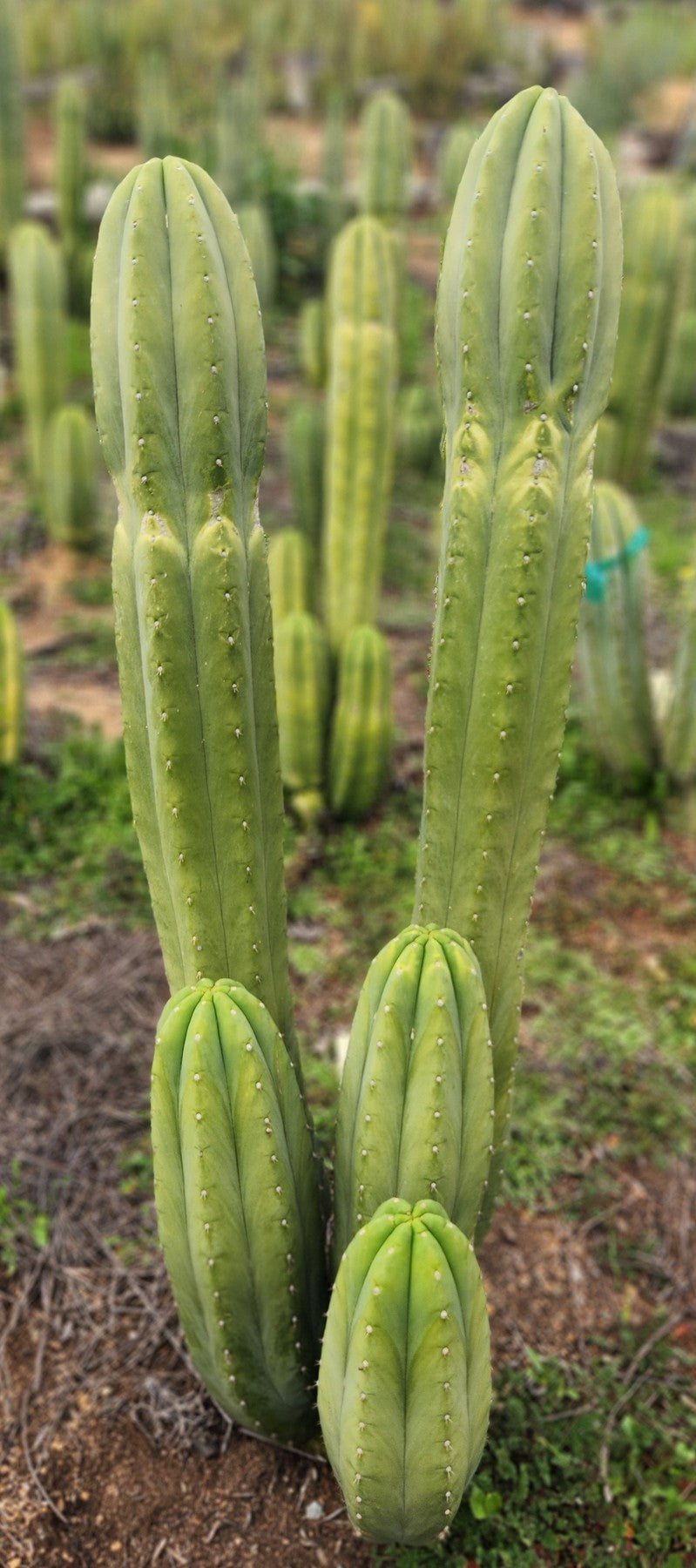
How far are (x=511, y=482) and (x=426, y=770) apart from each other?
1.75 ft

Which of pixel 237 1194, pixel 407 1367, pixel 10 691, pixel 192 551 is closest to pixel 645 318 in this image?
pixel 10 691

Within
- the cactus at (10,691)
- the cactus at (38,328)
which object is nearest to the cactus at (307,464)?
the cactus at (38,328)

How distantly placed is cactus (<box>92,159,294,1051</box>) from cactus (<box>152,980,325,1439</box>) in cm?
25

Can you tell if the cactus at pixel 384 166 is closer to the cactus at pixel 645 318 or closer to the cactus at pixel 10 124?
the cactus at pixel 645 318

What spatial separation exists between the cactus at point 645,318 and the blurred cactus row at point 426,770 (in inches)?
197

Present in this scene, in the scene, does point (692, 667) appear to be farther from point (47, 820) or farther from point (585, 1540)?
point (585, 1540)

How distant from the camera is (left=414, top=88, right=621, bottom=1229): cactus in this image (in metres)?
1.78

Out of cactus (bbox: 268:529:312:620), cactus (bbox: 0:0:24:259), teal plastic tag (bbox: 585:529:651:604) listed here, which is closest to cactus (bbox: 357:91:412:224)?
cactus (bbox: 268:529:312:620)

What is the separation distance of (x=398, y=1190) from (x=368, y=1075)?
0.66 ft

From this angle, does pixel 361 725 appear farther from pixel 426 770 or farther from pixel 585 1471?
pixel 585 1471

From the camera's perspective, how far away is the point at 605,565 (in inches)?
164

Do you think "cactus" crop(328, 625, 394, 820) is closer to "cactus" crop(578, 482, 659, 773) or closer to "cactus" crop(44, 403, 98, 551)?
"cactus" crop(578, 482, 659, 773)

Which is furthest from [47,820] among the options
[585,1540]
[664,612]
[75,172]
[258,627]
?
[75,172]

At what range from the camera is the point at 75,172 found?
29.8 ft
